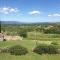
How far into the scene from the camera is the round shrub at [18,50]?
6.10 ft

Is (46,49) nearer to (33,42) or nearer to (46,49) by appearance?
(46,49)

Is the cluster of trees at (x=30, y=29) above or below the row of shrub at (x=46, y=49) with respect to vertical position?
above

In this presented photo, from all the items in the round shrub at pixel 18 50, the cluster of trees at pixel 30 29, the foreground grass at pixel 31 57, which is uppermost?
the cluster of trees at pixel 30 29

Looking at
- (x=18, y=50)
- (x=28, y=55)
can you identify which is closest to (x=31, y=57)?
(x=28, y=55)

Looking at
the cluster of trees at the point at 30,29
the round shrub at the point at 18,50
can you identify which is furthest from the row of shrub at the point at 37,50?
the cluster of trees at the point at 30,29

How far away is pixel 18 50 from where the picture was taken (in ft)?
6.13

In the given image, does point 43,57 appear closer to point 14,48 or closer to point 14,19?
point 14,48

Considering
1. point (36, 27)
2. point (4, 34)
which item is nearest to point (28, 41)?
point (36, 27)

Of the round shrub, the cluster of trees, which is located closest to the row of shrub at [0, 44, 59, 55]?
the round shrub

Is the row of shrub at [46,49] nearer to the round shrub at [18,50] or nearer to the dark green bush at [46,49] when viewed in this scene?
the dark green bush at [46,49]

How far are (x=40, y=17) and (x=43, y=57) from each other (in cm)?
54

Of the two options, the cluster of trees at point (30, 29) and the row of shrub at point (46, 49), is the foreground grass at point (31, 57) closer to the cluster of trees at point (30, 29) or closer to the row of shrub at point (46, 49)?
the row of shrub at point (46, 49)

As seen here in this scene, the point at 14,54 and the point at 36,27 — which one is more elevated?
the point at 36,27

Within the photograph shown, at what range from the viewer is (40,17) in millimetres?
1818
